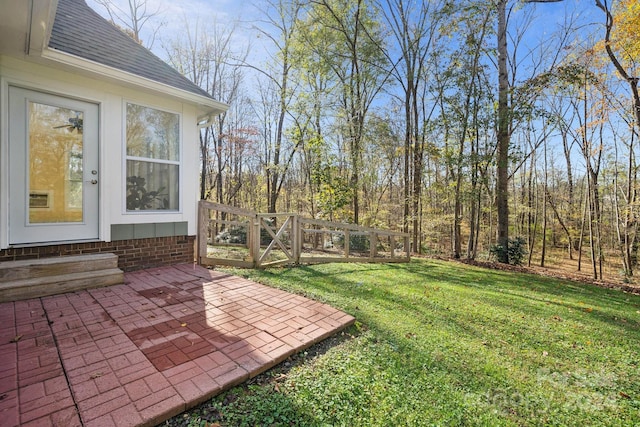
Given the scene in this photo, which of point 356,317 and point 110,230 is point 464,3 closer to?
point 356,317

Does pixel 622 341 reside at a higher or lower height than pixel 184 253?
lower

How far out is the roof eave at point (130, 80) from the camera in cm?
339

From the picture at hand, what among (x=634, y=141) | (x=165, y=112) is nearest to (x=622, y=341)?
(x=165, y=112)

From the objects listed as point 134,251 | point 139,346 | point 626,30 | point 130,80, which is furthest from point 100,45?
point 626,30

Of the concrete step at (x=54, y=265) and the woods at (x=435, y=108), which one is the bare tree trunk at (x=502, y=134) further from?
the concrete step at (x=54, y=265)

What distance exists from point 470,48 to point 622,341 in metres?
8.70

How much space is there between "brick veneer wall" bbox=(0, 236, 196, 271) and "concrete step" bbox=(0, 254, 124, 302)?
5.8 inches

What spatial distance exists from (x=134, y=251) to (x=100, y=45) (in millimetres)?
2973

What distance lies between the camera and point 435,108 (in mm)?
11039

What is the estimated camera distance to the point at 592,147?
1198 centimetres

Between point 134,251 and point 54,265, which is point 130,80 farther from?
point 54,265

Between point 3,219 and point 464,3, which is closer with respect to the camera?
point 3,219

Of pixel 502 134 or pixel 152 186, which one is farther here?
pixel 502 134

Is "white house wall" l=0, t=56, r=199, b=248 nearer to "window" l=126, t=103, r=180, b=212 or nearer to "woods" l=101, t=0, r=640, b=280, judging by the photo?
"window" l=126, t=103, r=180, b=212
